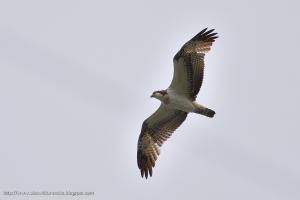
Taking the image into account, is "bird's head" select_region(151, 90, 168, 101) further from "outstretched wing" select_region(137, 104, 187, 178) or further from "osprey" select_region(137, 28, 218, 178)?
"outstretched wing" select_region(137, 104, 187, 178)

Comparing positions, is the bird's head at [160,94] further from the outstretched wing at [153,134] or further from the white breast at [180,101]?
the outstretched wing at [153,134]

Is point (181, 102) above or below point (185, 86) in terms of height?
below

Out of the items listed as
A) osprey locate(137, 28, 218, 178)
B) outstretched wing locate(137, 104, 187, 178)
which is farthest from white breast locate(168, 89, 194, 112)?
outstretched wing locate(137, 104, 187, 178)

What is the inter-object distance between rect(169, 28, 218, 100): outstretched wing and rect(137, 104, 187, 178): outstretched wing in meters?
0.93

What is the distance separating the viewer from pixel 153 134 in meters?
20.7

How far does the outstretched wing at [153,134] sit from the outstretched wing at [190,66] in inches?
36.8

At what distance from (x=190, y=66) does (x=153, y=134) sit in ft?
8.03

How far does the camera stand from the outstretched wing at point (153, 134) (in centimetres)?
2047

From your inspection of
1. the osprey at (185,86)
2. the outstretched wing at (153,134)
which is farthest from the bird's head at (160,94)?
the outstretched wing at (153,134)

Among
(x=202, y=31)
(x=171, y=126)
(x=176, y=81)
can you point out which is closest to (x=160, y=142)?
(x=171, y=126)

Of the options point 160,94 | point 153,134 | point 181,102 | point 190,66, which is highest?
point 190,66

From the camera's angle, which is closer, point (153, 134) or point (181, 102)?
point (181, 102)

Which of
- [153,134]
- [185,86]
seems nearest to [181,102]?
[185,86]

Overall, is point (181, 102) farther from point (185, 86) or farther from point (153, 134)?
point (153, 134)
